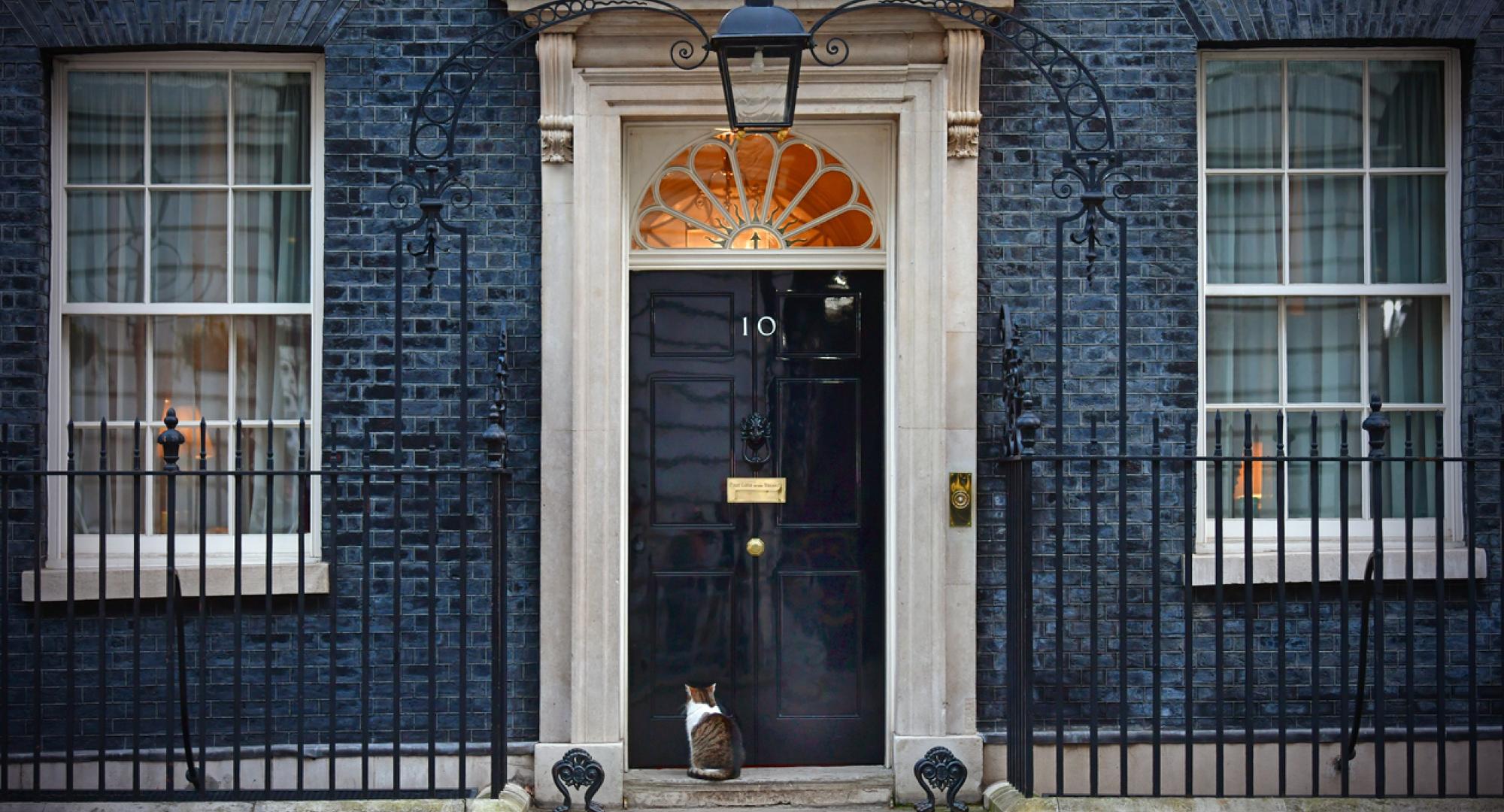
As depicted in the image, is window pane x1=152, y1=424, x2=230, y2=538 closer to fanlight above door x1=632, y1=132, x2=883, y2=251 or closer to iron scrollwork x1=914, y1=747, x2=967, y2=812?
fanlight above door x1=632, y1=132, x2=883, y2=251

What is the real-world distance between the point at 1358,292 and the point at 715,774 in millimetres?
4061

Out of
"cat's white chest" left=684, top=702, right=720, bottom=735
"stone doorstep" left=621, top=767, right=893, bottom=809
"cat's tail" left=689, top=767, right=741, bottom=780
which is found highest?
"cat's white chest" left=684, top=702, right=720, bottom=735

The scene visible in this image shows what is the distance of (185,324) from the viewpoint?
712cm

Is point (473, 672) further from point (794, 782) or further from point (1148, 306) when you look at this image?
point (1148, 306)

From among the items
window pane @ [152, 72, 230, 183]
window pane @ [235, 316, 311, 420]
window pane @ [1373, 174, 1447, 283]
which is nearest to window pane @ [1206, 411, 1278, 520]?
window pane @ [1373, 174, 1447, 283]

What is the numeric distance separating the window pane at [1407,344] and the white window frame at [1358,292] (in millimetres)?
50

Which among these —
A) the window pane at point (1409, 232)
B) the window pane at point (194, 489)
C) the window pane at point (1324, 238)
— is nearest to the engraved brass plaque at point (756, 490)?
the window pane at point (194, 489)

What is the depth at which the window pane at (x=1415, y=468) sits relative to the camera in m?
7.18

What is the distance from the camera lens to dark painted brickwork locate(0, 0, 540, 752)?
684 centimetres

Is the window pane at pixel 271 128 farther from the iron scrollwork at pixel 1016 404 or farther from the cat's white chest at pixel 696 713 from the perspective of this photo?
the iron scrollwork at pixel 1016 404

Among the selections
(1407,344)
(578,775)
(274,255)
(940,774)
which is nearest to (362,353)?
(274,255)

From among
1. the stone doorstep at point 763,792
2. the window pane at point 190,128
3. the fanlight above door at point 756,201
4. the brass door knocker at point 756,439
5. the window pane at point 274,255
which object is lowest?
the stone doorstep at point 763,792

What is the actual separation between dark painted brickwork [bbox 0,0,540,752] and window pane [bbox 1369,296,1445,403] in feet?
14.1

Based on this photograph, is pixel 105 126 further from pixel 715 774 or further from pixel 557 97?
pixel 715 774
